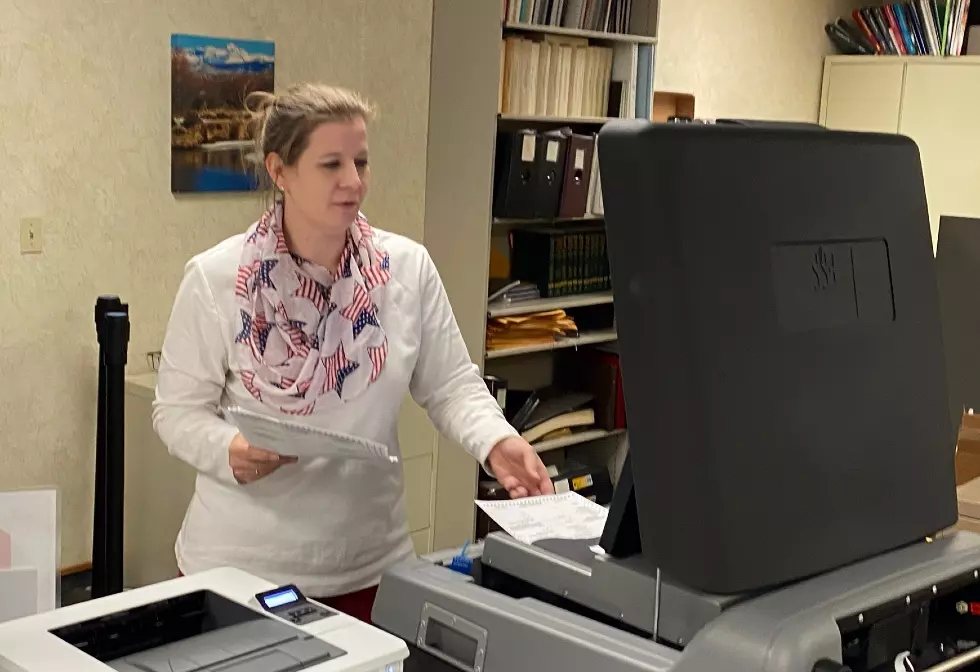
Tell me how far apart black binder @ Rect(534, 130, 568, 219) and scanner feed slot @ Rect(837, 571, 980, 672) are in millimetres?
2926

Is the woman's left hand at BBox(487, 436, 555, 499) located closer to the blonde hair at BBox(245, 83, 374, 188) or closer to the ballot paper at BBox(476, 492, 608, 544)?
the ballot paper at BBox(476, 492, 608, 544)

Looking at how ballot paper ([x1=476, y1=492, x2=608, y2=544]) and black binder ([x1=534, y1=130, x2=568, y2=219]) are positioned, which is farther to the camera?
black binder ([x1=534, y1=130, x2=568, y2=219])

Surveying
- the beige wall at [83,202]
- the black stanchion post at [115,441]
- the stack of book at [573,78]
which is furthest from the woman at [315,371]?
the stack of book at [573,78]

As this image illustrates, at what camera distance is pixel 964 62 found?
5.05m

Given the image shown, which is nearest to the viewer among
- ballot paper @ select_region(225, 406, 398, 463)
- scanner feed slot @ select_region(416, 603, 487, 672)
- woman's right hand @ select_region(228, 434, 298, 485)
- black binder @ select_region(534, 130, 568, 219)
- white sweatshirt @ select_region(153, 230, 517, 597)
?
scanner feed slot @ select_region(416, 603, 487, 672)

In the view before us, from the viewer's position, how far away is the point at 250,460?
1687 mm

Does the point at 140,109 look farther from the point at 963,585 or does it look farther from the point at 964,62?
the point at 964,62

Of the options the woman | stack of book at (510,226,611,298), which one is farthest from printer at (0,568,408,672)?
stack of book at (510,226,611,298)

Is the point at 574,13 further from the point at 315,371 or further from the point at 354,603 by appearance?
the point at 354,603

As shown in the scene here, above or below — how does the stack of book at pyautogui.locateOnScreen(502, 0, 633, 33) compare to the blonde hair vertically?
above

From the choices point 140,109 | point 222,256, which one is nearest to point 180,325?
point 222,256

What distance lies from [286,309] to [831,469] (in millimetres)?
1148

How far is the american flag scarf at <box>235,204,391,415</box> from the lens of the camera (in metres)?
1.85

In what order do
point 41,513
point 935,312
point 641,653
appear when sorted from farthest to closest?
point 41,513, point 935,312, point 641,653
